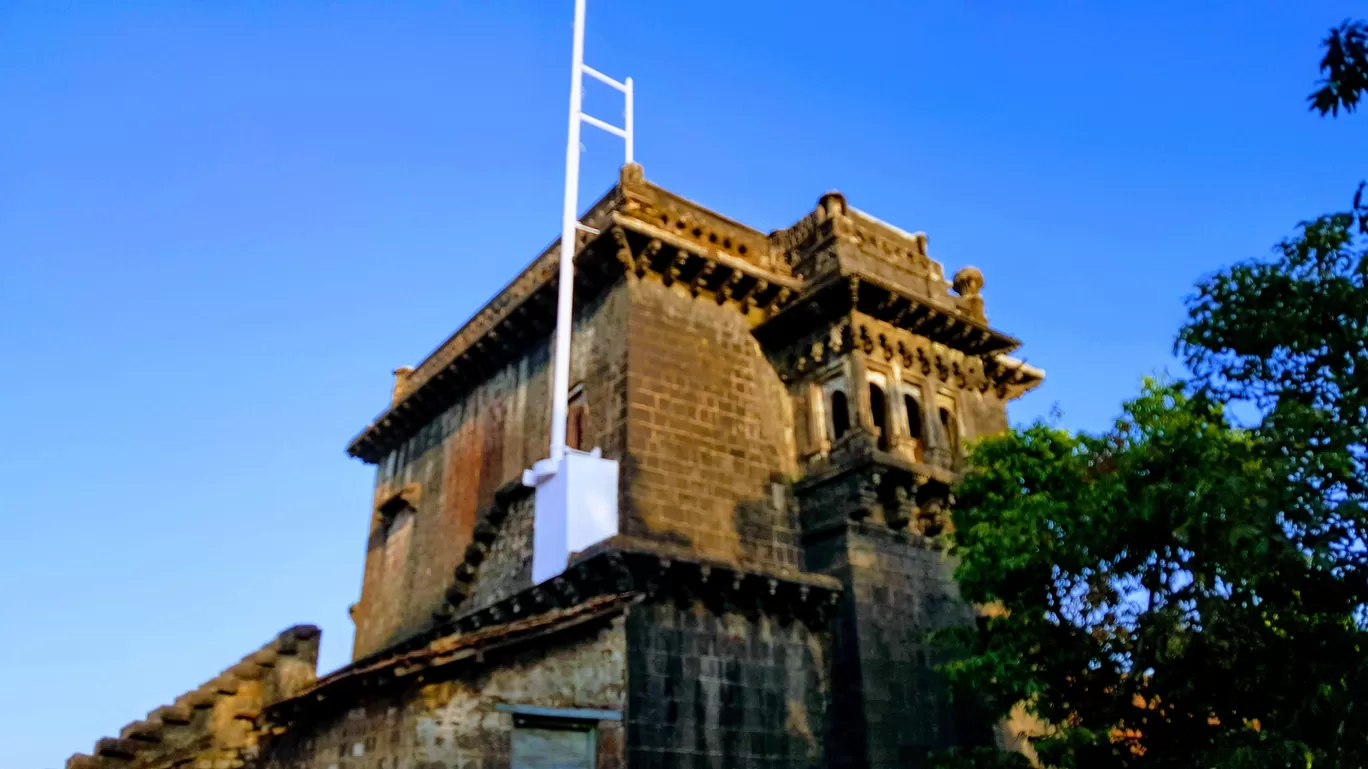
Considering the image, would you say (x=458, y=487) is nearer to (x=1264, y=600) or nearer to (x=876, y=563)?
(x=876, y=563)

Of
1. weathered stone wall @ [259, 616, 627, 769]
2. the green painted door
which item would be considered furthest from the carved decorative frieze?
the green painted door

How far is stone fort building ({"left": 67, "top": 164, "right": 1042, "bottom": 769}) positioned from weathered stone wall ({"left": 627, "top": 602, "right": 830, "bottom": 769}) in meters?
0.03

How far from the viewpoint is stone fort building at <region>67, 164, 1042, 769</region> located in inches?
430

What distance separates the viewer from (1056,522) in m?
13.0

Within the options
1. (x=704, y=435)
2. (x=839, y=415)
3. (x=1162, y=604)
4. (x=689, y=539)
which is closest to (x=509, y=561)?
(x=689, y=539)

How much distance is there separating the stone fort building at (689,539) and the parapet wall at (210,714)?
1.6 inches

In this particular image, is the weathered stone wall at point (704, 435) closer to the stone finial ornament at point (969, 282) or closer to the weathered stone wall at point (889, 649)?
the weathered stone wall at point (889, 649)

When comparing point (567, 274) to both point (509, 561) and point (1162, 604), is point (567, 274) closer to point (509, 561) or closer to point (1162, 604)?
point (509, 561)

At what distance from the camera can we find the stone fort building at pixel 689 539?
10.9 m

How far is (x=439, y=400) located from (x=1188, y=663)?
15.2m

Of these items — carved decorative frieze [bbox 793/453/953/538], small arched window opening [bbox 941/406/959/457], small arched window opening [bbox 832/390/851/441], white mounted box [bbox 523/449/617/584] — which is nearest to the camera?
white mounted box [bbox 523/449/617/584]

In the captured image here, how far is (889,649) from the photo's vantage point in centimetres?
1493

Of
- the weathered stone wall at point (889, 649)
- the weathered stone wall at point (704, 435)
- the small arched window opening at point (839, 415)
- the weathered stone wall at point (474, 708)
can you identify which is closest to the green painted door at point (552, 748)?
the weathered stone wall at point (474, 708)

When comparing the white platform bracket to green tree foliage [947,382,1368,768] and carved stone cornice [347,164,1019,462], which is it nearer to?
carved stone cornice [347,164,1019,462]
